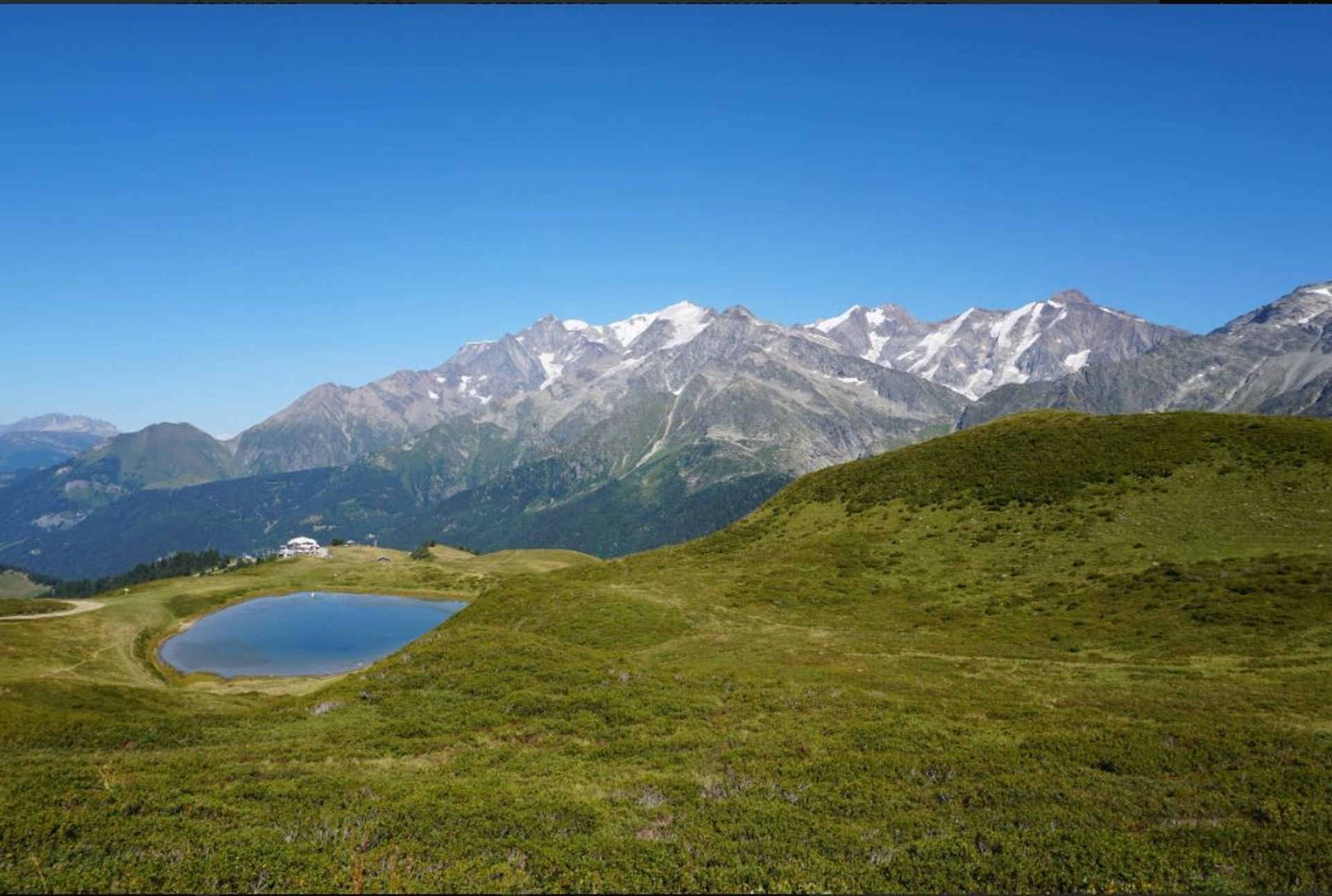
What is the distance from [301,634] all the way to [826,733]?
107 meters

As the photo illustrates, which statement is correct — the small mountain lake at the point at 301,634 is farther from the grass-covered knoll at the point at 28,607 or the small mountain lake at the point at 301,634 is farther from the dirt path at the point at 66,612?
the grass-covered knoll at the point at 28,607

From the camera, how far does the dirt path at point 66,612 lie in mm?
94438

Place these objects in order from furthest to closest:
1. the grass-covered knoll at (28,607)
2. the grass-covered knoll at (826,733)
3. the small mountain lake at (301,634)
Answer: the grass-covered knoll at (28,607) < the small mountain lake at (301,634) < the grass-covered knoll at (826,733)

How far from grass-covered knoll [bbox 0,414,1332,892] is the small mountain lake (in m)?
24.4

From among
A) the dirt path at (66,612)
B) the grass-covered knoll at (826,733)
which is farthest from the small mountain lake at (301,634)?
the grass-covered knoll at (826,733)

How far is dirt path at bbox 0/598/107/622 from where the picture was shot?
9444 cm

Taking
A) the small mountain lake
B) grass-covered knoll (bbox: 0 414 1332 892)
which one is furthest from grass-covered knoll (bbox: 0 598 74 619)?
grass-covered knoll (bbox: 0 414 1332 892)

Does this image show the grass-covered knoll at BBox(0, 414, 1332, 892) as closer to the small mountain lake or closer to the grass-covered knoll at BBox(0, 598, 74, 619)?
the small mountain lake

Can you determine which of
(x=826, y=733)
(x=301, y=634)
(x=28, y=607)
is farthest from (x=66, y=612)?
(x=826, y=733)

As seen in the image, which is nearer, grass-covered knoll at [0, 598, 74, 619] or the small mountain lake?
the small mountain lake

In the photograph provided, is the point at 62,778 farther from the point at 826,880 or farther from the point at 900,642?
the point at 900,642

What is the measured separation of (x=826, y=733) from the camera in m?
26.5

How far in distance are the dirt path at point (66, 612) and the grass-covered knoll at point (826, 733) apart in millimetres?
36612

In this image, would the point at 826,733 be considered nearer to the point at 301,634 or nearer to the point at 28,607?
the point at 301,634
